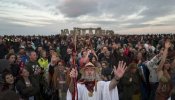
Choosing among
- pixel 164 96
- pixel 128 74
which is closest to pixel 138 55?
pixel 128 74

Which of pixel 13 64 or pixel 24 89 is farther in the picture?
pixel 13 64

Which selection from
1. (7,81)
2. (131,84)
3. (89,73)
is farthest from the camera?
(131,84)

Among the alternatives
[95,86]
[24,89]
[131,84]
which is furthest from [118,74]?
[131,84]

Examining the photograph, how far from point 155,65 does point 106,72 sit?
1.49 meters

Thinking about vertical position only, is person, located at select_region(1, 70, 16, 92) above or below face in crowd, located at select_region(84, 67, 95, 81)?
below

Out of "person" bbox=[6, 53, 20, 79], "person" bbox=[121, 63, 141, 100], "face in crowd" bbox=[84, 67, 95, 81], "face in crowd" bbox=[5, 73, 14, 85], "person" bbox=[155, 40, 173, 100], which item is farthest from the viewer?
"person" bbox=[6, 53, 20, 79]

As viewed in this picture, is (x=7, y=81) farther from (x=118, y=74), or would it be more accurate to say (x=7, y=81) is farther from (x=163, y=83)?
(x=163, y=83)

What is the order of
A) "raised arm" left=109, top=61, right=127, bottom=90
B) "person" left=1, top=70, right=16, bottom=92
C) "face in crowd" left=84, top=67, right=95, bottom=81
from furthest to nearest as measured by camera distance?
1. "person" left=1, top=70, right=16, bottom=92
2. "face in crowd" left=84, top=67, right=95, bottom=81
3. "raised arm" left=109, top=61, right=127, bottom=90

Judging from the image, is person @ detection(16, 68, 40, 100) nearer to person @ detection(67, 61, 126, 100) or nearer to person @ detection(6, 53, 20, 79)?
person @ detection(6, 53, 20, 79)

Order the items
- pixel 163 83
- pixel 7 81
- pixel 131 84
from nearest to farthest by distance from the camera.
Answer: pixel 7 81 < pixel 163 83 < pixel 131 84

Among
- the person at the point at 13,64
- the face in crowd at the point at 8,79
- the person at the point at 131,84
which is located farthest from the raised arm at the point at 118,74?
the person at the point at 13,64

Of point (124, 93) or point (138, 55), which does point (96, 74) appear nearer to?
point (124, 93)

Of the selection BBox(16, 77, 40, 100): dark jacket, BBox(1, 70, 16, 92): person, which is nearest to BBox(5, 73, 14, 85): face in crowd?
BBox(1, 70, 16, 92): person

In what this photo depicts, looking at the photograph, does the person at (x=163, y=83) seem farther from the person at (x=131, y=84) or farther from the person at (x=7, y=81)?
the person at (x=7, y=81)
